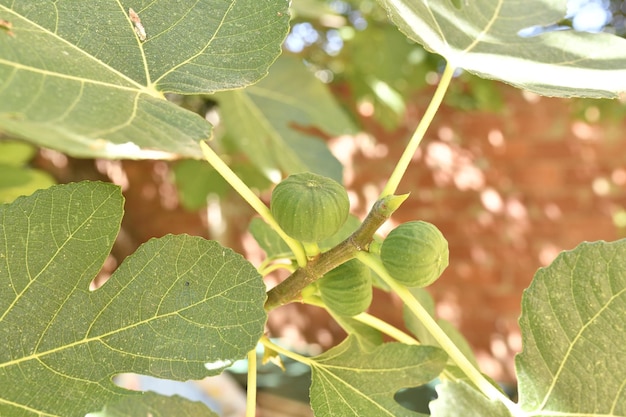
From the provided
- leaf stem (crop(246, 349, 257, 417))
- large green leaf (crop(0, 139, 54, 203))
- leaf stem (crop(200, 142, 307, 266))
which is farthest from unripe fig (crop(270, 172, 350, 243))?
large green leaf (crop(0, 139, 54, 203))

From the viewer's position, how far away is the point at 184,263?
484mm

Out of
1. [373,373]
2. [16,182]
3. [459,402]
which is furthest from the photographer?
[16,182]

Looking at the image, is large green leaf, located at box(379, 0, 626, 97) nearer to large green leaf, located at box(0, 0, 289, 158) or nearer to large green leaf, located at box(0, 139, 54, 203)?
large green leaf, located at box(0, 0, 289, 158)

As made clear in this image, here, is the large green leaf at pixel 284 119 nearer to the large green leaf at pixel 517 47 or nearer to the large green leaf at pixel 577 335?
the large green leaf at pixel 517 47

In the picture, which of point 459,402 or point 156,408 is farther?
point 156,408

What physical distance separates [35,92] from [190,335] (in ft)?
0.65

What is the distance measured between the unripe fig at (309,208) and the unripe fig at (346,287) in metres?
0.05

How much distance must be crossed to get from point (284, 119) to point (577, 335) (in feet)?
2.58

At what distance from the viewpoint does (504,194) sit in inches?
113

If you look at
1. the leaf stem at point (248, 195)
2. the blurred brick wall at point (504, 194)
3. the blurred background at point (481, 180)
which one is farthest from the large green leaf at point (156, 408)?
the blurred brick wall at point (504, 194)

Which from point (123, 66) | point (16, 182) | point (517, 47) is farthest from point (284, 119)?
point (123, 66)

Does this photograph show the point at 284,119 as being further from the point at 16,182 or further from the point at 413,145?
the point at 413,145

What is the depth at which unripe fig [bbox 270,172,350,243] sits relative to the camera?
18.7 inches

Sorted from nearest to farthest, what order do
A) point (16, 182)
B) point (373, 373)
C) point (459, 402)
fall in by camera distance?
point (459, 402), point (373, 373), point (16, 182)
